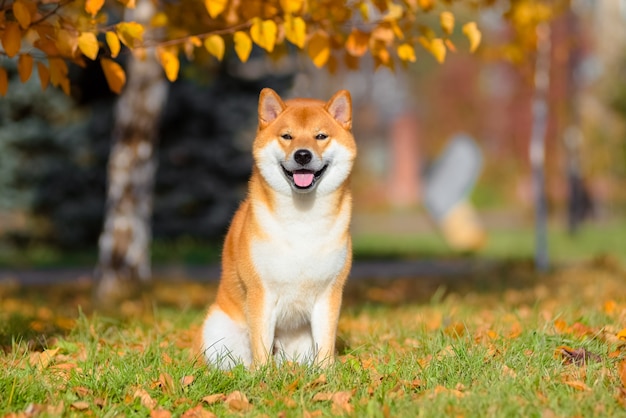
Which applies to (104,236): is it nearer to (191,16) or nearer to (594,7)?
(191,16)

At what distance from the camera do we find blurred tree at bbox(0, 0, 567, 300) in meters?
4.15

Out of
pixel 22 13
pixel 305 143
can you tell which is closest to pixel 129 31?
pixel 22 13

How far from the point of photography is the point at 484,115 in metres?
36.2

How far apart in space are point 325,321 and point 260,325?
34cm

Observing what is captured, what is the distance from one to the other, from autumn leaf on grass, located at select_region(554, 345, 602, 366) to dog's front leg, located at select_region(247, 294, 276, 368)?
1.48m

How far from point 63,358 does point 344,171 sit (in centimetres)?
181

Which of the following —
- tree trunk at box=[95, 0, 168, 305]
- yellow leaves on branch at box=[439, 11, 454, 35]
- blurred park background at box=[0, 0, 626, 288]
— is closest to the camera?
yellow leaves on branch at box=[439, 11, 454, 35]

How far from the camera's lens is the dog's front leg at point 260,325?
387 centimetres

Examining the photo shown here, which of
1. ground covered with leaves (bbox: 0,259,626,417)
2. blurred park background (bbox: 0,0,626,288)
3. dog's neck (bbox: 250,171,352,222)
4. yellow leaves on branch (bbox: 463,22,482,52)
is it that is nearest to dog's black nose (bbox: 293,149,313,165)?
dog's neck (bbox: 250,171,352,222)

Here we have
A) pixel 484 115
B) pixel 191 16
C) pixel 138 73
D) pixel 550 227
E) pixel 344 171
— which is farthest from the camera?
pixel 484 115

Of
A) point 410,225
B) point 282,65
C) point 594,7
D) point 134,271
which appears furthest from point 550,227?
point 134,271

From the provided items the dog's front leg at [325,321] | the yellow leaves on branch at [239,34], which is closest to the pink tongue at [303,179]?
the dog's front leg at [325,321]

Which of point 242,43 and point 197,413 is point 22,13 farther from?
point 197,413

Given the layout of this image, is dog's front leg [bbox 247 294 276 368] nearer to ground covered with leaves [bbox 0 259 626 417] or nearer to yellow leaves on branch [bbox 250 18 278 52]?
ground covered with leaves [bbox 0 259 626 417]
